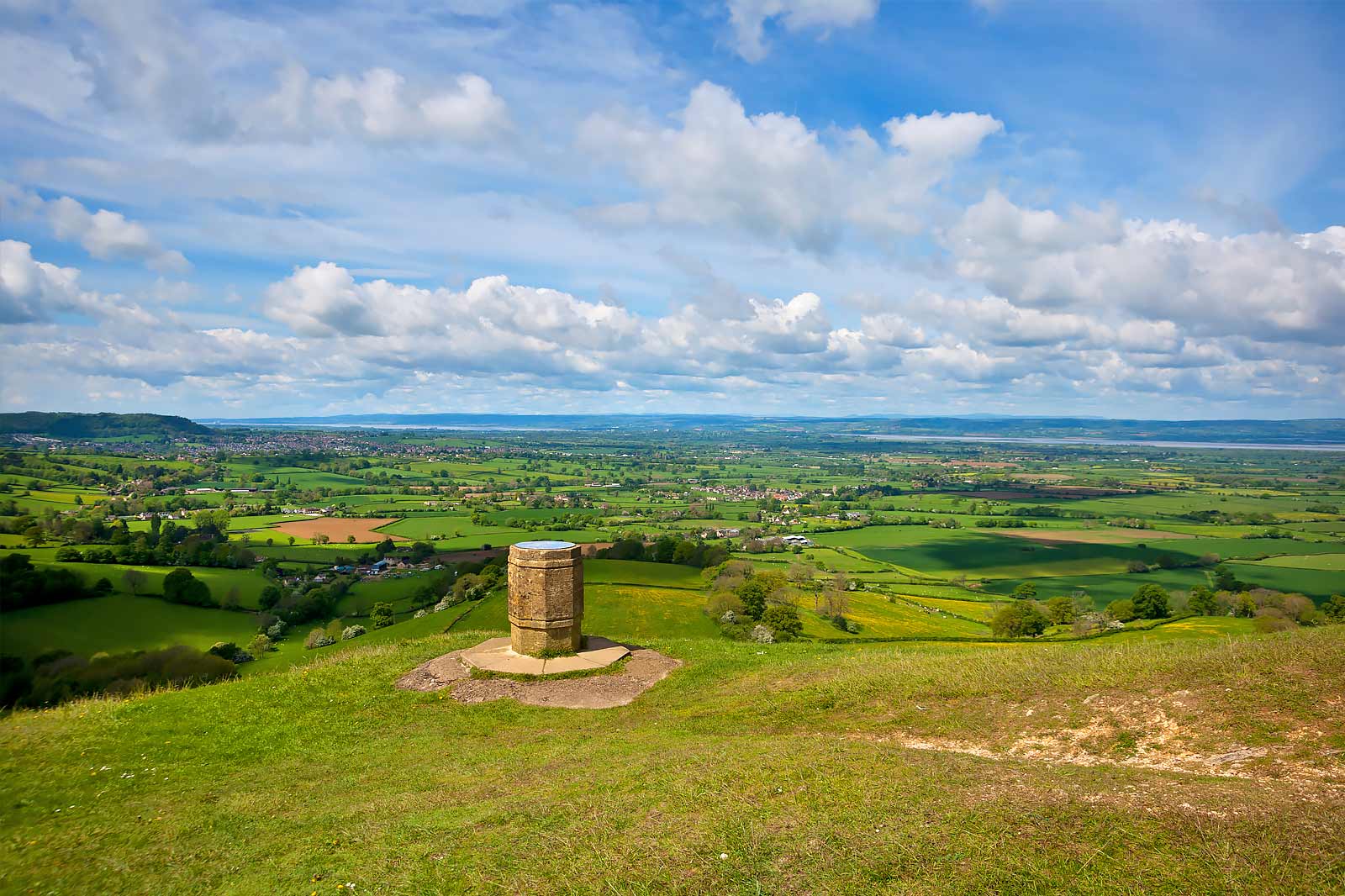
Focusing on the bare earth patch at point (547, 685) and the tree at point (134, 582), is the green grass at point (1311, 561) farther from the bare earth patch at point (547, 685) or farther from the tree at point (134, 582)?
the tree at point (134, 582)

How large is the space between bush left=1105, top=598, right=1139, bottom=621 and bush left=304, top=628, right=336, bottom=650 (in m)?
58.7

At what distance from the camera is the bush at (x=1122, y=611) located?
2019 inches

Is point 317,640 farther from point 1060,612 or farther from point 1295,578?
point 1295,578

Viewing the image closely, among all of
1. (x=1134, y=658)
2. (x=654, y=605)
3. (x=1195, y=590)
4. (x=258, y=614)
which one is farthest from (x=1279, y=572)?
(x=258, y=614)

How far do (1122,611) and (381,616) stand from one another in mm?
59179

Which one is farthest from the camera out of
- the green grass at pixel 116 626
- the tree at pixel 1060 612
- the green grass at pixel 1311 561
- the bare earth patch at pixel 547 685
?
the green grass at pixel 1311 561

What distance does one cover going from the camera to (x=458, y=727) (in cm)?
1475

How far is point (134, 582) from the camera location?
51594 millimetres

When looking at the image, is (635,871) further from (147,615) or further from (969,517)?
(969,517)

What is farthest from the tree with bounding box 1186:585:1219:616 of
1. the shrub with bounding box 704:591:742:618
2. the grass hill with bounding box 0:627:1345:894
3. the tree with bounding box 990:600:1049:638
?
the grass hill with bounding box 0:627:1345:894

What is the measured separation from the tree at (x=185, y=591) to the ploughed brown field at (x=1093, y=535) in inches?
3906

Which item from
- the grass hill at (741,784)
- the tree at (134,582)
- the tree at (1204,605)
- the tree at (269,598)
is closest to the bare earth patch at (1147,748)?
the grass hill at (741,784)

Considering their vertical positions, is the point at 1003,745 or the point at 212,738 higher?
the point at 1003,745

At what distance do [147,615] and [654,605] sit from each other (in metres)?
37.7
